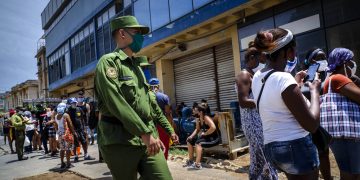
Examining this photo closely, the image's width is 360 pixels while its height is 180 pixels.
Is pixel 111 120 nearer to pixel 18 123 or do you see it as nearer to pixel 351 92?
pixel 351 92

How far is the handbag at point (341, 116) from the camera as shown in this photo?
295 cm

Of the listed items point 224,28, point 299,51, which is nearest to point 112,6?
point 224,28

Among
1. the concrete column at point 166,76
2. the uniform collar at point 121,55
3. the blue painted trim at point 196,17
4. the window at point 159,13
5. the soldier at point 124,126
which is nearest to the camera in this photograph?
the soldier at point 124,126

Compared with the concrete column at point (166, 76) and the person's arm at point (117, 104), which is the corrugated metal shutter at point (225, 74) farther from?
the person's arm at point (117, 104)

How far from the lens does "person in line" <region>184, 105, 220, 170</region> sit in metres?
6.86

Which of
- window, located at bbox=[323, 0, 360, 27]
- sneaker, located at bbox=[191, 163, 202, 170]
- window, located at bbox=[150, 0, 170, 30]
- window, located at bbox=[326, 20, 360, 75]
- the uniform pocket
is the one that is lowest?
sneaker, located at bbox=[191, 163, 202, 170]

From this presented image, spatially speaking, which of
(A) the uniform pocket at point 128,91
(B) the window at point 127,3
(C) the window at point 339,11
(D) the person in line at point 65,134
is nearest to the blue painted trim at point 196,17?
(C) the window at point 339,11

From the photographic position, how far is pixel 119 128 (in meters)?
2.56

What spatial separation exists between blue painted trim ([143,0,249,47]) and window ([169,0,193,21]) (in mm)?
220

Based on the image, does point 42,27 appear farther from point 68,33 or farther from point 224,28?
point 224,28

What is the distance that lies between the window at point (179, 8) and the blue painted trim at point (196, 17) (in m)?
0.22

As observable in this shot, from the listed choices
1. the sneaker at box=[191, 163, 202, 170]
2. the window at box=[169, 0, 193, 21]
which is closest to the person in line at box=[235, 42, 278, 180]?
the sneaker at box=[191, 163, 202, 170]

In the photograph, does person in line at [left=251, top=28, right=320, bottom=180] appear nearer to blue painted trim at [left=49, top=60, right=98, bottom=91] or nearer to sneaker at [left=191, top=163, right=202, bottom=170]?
sneaker at [left=191, top=163, right=202, bottom=170]

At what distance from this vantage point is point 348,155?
9.70 feet
